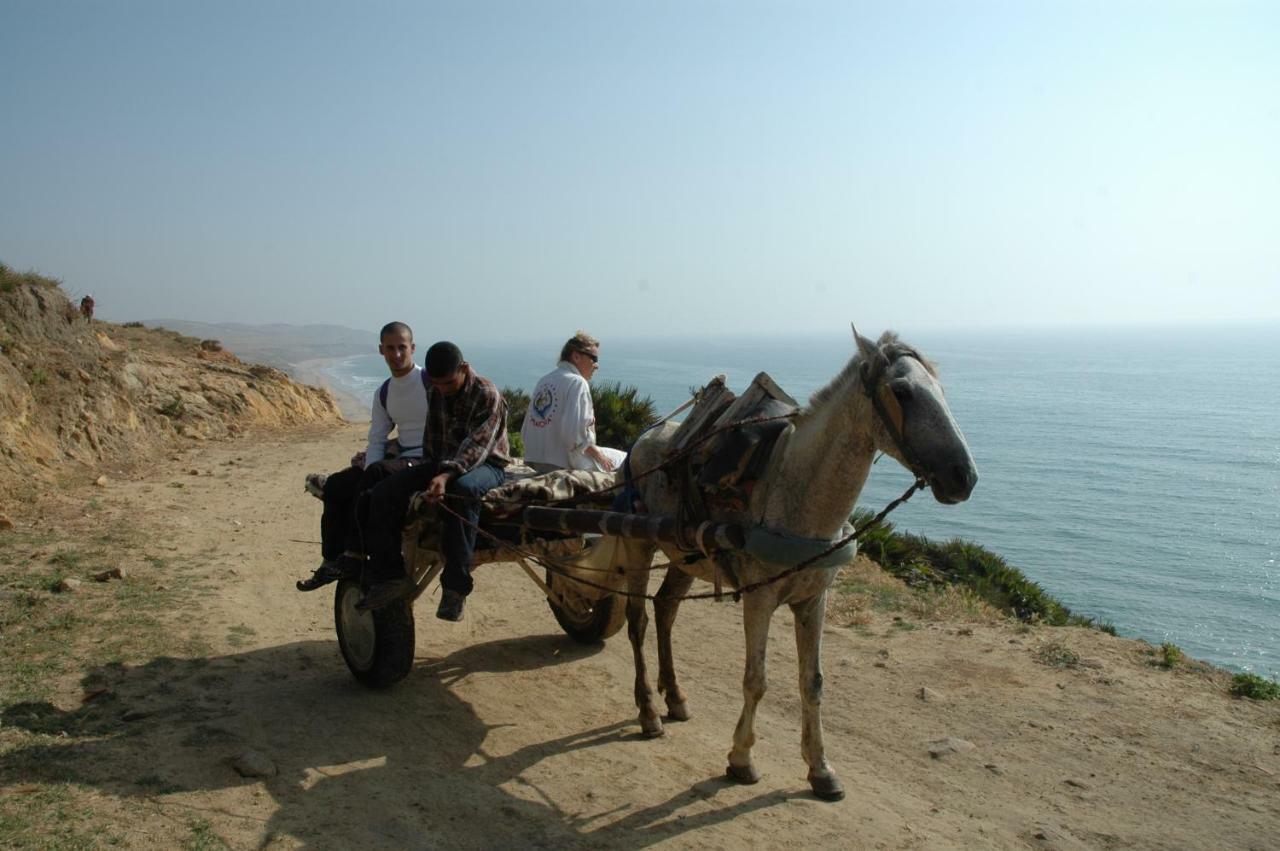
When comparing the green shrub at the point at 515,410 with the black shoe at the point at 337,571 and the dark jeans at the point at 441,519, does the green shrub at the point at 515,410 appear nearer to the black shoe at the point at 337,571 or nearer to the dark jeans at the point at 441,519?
the black shoe at the point at 337,571

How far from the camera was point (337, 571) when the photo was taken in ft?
19.7

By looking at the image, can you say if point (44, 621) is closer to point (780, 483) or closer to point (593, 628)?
point (593, 628)

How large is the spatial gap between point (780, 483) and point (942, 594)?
6.80 m

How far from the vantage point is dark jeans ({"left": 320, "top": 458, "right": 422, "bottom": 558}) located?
A: 605cm

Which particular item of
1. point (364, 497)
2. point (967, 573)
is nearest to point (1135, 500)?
point (967, 573)

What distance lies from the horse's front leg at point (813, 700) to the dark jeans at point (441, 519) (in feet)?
6.83

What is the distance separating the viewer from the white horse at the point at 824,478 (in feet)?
13.1

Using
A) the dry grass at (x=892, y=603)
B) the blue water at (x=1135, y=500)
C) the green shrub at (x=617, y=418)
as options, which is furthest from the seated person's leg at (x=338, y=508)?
the blue water at (x=1135, y=500)

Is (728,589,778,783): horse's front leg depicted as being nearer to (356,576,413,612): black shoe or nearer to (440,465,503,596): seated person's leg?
(440,465,503,596): seated person's leg

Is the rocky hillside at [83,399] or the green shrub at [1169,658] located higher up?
the rocky hillside at [83,399]

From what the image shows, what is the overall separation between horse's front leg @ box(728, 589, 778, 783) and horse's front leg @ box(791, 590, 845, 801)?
0.23 meters

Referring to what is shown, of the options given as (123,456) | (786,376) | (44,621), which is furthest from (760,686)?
(786,376)

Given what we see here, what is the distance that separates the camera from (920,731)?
6.12 meters

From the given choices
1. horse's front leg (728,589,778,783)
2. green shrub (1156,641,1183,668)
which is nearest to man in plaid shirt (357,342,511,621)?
horse's front leg (728,589,778,783)
